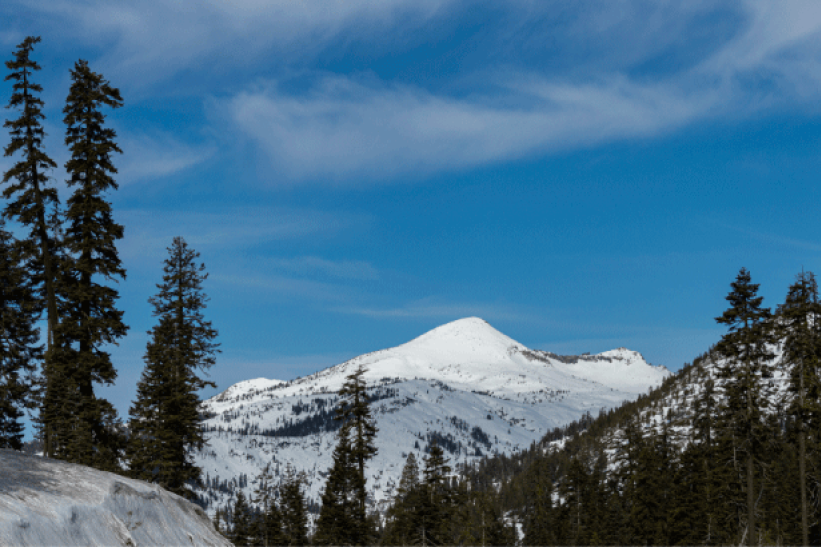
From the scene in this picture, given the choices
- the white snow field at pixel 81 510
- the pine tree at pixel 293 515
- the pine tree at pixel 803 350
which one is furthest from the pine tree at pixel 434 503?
the white snow field at pixel 81 510

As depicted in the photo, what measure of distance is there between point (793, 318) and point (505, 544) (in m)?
56.9

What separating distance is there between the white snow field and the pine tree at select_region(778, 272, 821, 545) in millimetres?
36698

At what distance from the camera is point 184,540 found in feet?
40.2

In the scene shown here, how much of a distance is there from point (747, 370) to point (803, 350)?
4.52 meters

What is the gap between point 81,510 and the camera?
32.1ft

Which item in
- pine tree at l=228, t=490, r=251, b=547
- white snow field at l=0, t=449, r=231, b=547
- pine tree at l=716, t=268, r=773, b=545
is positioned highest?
pine tree at l=716, t=268, r=773, b=545

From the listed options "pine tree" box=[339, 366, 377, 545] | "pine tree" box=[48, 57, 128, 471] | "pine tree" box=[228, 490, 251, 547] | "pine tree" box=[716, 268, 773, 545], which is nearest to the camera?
"pine tree" box=[48, 57, 128, 471]

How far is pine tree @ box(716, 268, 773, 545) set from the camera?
3647 centimetres

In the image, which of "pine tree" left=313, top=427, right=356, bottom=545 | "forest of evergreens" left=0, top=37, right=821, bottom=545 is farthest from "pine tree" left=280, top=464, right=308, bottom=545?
"pine tree" left=313, top=427, right=356, bottom=545

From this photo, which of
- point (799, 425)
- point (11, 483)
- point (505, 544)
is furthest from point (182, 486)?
point (505, 544)

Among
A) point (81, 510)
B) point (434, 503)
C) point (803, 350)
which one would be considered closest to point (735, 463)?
point (803, 350)

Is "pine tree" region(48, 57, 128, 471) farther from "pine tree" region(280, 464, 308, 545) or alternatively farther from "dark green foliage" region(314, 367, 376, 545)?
"pine tree" region(280, 464, 308, 545)

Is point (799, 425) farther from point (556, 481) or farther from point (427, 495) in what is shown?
point (556, 481)

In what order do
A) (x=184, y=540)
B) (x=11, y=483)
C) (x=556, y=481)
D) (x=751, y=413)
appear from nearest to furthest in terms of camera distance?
(x=11, y=483) < (x=184, y=540) < (x=751, y=413) < (x=556, y=481)
